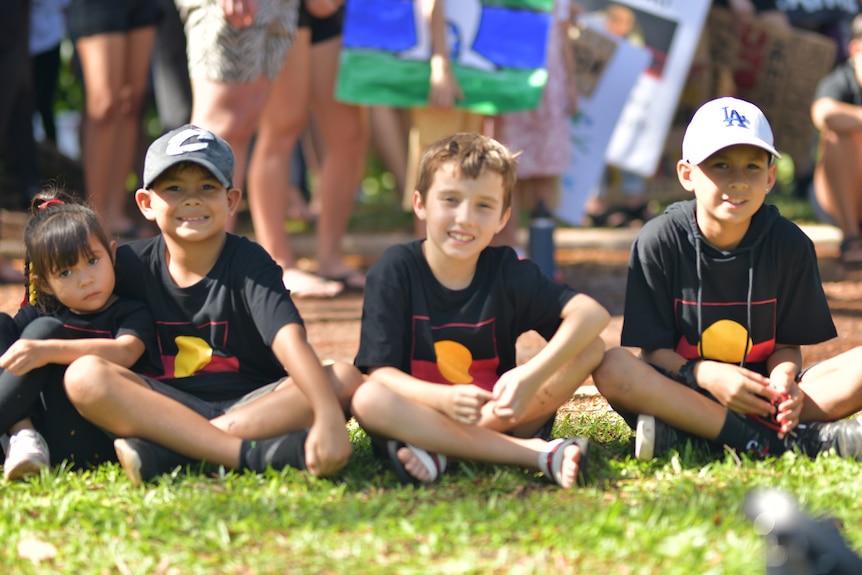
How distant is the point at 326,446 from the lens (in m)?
3.26

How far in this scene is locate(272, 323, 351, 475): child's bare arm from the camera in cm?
327

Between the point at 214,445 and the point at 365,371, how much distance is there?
483mm

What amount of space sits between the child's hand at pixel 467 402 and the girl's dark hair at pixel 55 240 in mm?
1106

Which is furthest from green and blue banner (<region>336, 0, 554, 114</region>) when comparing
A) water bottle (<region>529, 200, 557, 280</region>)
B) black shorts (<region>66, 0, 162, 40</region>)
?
black shorts (<region>66, 0, 162, 40</region>)

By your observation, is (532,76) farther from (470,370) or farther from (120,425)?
(120,425)

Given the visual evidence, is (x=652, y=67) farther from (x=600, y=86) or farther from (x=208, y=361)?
(x=208, y=361)

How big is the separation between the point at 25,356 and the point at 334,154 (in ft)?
9.80

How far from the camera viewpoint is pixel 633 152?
8.38m

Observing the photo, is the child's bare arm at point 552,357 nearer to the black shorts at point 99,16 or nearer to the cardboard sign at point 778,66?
the black shorts at point 99,16

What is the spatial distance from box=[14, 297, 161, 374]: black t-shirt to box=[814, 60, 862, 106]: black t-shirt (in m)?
4.93

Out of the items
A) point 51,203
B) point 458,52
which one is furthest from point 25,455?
point 458,52

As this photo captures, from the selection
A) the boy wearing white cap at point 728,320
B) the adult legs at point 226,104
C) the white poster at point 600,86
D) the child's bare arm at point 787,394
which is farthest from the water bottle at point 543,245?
the child's bare arm at point 787,394

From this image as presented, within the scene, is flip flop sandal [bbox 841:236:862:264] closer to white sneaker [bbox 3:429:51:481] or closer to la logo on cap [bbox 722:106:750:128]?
la logo on cap [bbox 722:106:750:128]

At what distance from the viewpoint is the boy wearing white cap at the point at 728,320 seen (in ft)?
11.8
